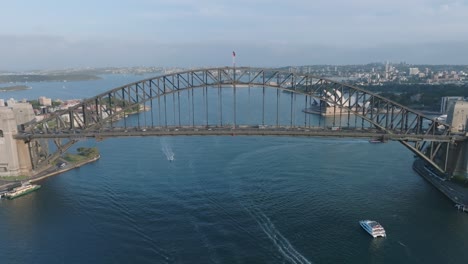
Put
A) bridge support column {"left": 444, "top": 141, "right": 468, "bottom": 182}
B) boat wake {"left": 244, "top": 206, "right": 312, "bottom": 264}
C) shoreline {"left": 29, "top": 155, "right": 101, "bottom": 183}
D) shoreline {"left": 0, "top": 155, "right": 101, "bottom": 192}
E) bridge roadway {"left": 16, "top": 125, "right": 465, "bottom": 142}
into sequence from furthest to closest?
shoreline {"left": 29, "top": 155, "right": 101, "bottom": 183} → bridge roadway {"left": 16, "top": 125, "right": 465, "bottom": 142} → shoreline {"left": 0, "top": 155, "right": 101, "bottom": 192} → bridge support column {"left": 444, "top": 141, "right": 468, "bottom": 182} → boat wake {"left": 244, "top": 206, "right": 312, "bottom": 264}

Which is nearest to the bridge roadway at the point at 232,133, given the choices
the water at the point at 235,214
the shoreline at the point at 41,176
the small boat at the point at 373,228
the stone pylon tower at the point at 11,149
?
the stone pylon tower at the point at 11,149

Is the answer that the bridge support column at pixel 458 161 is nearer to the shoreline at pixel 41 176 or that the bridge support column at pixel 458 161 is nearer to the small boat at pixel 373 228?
the small boat at pixel 373 228

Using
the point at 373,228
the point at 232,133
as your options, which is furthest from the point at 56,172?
the point at 373,228

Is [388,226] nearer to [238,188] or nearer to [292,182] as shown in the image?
[292,182]

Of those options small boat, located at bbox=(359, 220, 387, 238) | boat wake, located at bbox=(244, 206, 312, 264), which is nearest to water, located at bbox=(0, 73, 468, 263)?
boat wake, located at bbox=(244, 206, 312, 264)

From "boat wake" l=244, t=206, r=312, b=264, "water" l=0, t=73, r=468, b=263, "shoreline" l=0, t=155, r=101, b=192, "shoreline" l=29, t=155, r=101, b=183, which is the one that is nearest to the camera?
"boat wake" l=244, t=206, r=312, b=264

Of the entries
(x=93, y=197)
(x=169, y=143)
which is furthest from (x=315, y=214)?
(x=169, y=143)

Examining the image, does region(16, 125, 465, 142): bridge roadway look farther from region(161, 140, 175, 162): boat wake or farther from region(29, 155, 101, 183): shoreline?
region(161, 140, 175, 162): boat wake
